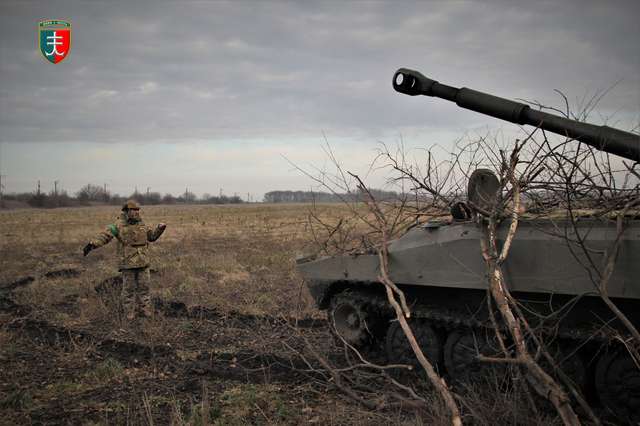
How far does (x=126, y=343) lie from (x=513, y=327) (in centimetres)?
499

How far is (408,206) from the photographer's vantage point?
20.6 ft

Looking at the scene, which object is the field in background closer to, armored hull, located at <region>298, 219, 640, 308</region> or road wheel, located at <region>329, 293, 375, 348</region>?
road wheel, located at <region>329, 293, 375, 348</region>

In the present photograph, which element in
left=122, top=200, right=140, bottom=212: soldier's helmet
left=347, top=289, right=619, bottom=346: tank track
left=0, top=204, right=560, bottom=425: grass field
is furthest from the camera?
left=122, top=200, right=140, bottom=212: soldier's helmet

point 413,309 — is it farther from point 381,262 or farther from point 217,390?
point 217,390

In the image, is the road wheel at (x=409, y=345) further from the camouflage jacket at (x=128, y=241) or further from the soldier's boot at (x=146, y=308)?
the camouflage jacket at (x=128, y=241)

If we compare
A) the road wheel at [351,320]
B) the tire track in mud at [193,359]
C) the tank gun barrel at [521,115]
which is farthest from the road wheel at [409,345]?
the tank gun barrel at [521,115]

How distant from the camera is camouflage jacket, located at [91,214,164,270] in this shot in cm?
898

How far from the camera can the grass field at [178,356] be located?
512 cm

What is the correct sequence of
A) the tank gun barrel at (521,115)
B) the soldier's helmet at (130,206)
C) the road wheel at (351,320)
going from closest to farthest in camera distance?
the tank gun barrel at (521,115) → the road wheel at (351,320) → the soldier's helmet at (130,206)

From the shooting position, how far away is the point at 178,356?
23.3 feet

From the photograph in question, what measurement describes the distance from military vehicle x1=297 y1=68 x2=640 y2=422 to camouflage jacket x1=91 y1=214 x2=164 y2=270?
335 centimetres

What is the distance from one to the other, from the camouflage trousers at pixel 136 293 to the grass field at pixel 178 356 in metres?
0.23

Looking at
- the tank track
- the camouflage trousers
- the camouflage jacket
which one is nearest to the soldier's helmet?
the camouflage jacket

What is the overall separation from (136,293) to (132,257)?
0.56m
